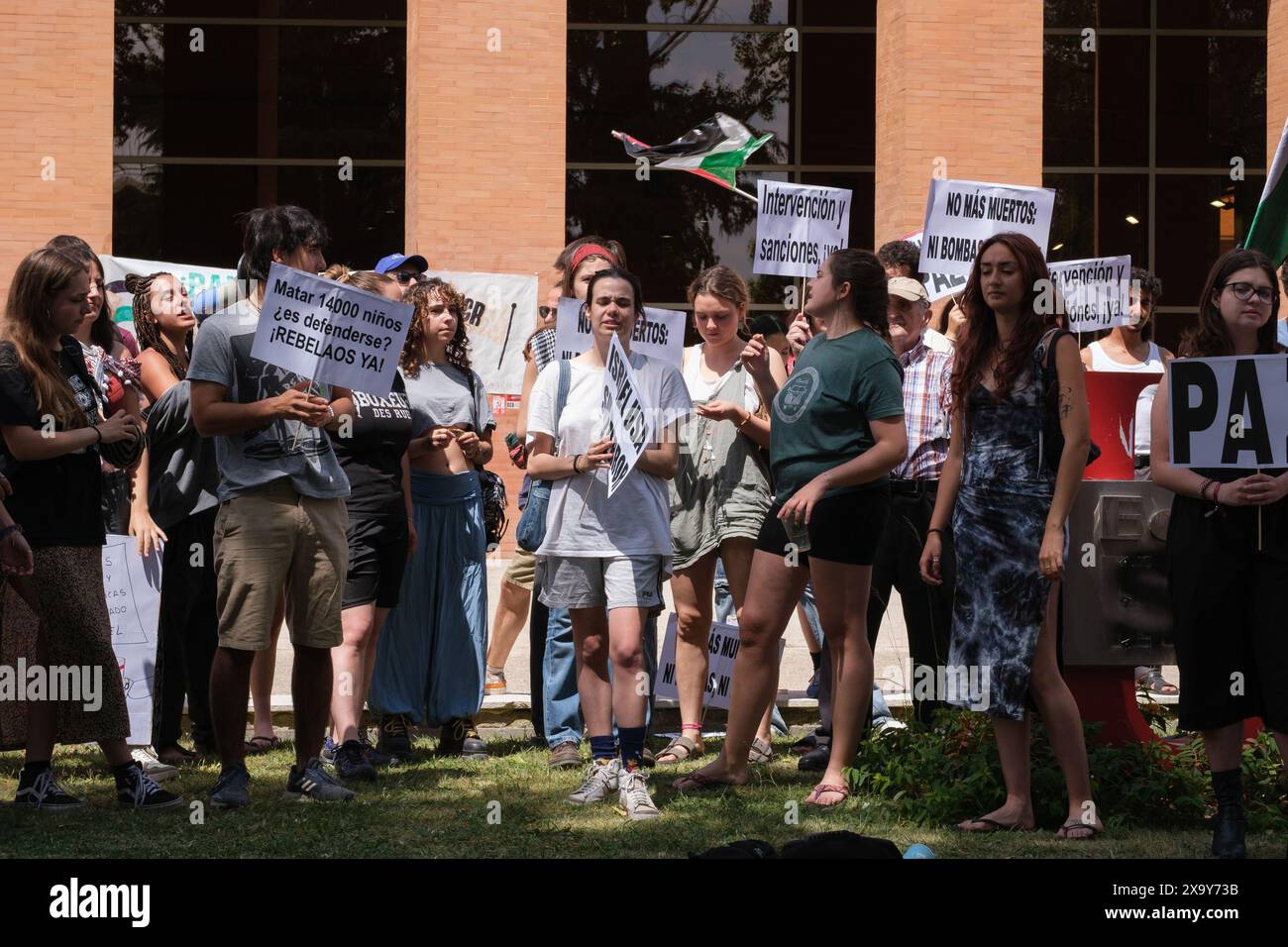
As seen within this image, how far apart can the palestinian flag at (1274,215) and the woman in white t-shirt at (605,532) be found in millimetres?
2885

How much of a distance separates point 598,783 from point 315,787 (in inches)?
45.8

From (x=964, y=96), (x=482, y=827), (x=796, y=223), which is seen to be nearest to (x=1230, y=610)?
(x=482, y=827)

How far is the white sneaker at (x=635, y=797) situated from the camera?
6.40m

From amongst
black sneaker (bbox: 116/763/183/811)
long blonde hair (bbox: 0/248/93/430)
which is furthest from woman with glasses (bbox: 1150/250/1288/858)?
long blonde hair (bbox: 0/248/93/430)

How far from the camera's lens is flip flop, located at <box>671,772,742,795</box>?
699cm

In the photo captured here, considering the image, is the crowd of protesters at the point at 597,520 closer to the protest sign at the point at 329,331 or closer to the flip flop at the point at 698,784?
the flip flop at the point at 698,784

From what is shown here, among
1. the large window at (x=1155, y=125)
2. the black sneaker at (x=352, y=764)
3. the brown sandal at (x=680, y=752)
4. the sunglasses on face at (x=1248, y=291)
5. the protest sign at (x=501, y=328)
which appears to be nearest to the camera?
the sunglasses on face at (x=1248, y=291)

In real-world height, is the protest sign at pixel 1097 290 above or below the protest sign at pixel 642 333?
above

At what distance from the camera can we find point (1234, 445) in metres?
5.76

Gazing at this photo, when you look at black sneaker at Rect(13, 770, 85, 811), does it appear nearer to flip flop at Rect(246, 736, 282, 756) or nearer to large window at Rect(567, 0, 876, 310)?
flip flop at Rect(246, 736, 282, 756)

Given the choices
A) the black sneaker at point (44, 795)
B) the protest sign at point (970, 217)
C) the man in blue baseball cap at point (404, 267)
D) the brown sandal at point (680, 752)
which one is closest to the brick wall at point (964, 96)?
the protest sign at point (970, 217)

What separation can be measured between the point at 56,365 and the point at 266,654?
209 cm

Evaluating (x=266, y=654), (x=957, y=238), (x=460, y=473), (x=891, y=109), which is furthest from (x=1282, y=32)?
(x=266, y=654)
